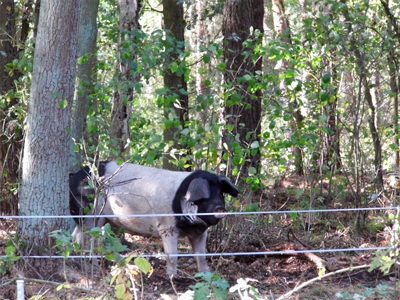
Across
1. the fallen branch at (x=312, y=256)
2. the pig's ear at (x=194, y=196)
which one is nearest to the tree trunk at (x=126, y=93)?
the pig's ear at (x=194, y=196)

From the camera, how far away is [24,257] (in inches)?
274

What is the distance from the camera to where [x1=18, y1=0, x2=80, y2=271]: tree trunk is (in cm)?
741

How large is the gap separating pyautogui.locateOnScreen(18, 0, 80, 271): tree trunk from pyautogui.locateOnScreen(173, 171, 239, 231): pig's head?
145 centimetres

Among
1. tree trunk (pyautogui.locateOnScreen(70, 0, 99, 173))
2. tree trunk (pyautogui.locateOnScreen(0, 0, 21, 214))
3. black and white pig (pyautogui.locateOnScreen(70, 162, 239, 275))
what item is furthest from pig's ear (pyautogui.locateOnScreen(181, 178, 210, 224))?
tree trunk (pyautogui.locateOnScreen(0, 0, 21, 214))

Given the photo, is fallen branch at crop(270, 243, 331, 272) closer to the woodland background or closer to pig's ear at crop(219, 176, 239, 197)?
the woodland background

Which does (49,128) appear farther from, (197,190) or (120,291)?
(120,291)

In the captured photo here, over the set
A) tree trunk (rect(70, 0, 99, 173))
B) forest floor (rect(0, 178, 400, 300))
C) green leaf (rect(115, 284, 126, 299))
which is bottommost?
forest floor (rect(0, 178, 400, 300))

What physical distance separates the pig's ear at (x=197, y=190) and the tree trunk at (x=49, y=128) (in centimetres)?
151

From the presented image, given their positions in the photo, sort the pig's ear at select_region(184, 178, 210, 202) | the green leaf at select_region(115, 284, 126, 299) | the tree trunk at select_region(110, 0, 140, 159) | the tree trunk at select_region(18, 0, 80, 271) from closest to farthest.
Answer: the green leaf at select_region(115, 284, 126, 299), the tree trunk at select_region(18, 0, 80, 271), the pig's ear at select_region(184, 178, 210, 202), the tree trunk at select_region(110, 0, 140, 159)

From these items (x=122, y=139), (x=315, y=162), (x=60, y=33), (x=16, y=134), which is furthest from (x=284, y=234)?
(x=16, y=134)

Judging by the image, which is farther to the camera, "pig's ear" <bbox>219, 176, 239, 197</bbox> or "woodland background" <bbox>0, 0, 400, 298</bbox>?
"pig's ear" <bbox>219, 176, 239, 197</bbox>

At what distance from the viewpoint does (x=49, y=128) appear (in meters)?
7.50

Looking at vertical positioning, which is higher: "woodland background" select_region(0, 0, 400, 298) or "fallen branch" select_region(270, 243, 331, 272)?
"woodland background" select_region(0, 0, 400, 298)

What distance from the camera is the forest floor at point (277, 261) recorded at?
694cm
